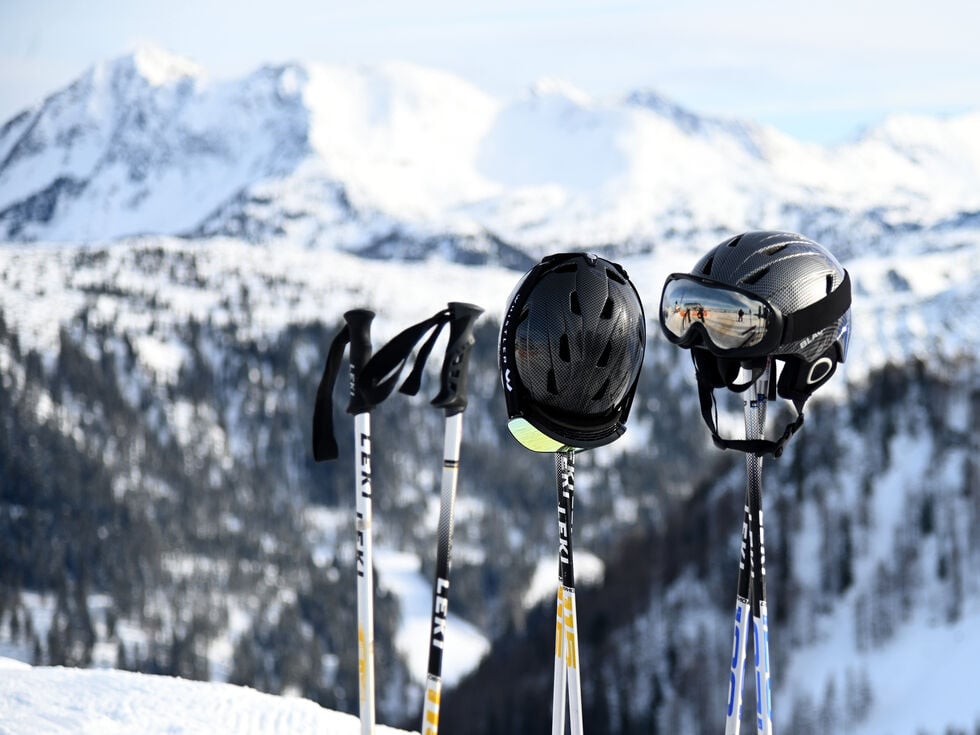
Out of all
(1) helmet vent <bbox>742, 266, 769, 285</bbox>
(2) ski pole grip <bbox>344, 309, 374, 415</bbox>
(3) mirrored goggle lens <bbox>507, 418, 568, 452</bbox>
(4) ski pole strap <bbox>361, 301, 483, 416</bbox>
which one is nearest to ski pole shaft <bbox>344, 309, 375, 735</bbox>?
(2) ski pole grip <bbox>344, 309, 374, 415</bbox>

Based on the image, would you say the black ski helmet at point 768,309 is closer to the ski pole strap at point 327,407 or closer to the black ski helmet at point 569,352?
the black ski helmet at point 569,352

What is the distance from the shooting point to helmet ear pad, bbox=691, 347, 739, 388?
11180 millimetres

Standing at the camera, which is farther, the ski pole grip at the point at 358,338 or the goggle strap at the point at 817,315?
the ski pole grip at the point at 358,338

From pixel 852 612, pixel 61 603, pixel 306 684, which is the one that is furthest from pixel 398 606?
pixel 852 612

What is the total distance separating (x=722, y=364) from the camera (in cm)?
1117

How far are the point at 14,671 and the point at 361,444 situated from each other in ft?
19.6

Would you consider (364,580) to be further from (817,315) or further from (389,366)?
(817,315)

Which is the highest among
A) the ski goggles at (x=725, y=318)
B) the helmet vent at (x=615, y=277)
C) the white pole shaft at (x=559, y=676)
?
the helmet vent at (x=615, y=277)

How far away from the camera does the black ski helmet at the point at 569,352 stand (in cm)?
1030

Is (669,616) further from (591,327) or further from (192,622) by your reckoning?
(591,327)

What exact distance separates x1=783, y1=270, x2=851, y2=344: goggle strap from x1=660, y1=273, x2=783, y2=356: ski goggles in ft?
0.41

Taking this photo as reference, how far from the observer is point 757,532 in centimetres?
1123

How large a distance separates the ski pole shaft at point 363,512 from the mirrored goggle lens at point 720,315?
2812 mm

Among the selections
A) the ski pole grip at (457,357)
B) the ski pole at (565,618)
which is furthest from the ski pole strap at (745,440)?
the ski pole grip at (457,357)
